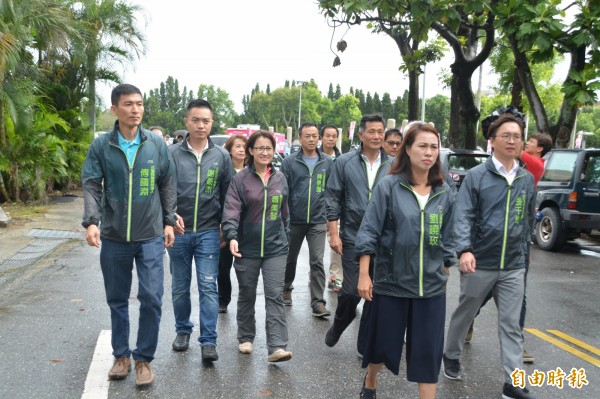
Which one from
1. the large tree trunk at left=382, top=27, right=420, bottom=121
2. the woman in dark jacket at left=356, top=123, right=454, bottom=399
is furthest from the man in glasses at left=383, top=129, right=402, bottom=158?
the large tree trunk at left=382, top=27, right=420, bottom=121

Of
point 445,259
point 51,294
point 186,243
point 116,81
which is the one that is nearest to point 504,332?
point 445,259

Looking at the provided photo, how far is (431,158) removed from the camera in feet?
13.2

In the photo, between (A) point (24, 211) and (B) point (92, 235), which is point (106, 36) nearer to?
(A) point (24, 211)

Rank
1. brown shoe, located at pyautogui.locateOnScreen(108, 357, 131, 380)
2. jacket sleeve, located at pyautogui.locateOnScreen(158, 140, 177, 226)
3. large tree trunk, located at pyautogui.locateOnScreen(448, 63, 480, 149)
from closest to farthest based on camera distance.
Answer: brown shoe, located at pyautogui.locateOnScreen(108, 357, 131, 380) → jacket sleeve, located at pyautogui.locateOnScreen(158, 140, 177, 226) → large tree trunk, located at pyautogui.locateOnScreen(448, 63, 480, 149)

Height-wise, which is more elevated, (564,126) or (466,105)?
(466,105)

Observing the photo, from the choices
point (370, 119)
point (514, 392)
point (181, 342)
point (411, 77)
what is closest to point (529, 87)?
point (411, 77)

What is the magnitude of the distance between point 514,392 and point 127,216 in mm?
2874

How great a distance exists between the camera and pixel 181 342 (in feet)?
18.1

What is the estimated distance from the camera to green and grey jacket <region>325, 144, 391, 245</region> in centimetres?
575

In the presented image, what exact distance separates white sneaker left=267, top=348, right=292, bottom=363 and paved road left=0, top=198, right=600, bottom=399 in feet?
0.26

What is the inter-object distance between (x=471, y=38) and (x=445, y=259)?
1153 centimetres

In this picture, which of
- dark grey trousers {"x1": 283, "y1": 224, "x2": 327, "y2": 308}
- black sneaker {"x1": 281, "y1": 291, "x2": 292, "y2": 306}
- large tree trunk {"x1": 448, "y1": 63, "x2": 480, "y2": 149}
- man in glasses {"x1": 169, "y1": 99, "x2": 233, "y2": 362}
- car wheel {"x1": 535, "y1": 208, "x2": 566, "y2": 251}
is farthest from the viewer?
large tree trunk {"x1": 448, "y1": 63, "x2": 480, "y2": 149}

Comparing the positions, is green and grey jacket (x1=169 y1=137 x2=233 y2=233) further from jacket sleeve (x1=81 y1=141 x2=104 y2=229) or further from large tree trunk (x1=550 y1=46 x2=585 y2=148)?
large tree trunk (x1=550 y1=46 x2=585 y2=148)

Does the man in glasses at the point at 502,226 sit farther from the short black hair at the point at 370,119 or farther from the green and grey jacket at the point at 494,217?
the short black hair at the point at 370,119
